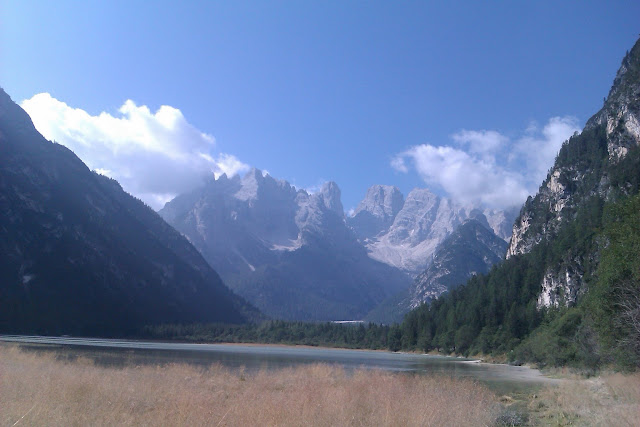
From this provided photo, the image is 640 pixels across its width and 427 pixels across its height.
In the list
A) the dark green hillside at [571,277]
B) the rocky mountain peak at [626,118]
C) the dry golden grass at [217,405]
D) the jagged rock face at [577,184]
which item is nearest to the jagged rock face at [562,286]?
the jagged rock face at [577,184]

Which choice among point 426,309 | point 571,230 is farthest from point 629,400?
point 426,309

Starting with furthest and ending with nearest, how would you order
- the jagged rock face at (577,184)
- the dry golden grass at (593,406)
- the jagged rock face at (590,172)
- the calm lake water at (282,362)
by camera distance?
the jagged rock face at (590,172) < the jagged rock face at (577,184) < the calm lake water at (282,362) < the dry golden grass at (593,406)

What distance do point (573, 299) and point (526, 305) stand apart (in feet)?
90.2

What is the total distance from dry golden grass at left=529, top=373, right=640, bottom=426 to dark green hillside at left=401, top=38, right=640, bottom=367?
15.4 feet

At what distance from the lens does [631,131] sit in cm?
11688

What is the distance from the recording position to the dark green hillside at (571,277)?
3403 cm

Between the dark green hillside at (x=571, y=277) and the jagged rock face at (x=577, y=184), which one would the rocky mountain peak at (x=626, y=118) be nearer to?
the jagged rock face at (x=577, y=184)

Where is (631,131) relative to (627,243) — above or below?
above

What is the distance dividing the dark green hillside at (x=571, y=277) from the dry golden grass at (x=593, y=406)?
15.4ft

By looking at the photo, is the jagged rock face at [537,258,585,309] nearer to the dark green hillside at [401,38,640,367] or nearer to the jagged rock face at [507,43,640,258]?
the dark green hillside at [401,38,640,367]

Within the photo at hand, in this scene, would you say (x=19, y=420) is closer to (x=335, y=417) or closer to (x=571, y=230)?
(x=335, y=417)

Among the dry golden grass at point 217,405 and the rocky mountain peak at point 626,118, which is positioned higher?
the rocky mountain peak at point 626,118

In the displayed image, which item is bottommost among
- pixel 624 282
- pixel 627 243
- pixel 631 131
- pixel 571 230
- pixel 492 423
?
pixel 492 423

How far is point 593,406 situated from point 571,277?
310 ft
